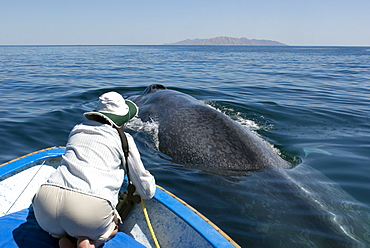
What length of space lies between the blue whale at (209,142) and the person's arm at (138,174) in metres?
2.29

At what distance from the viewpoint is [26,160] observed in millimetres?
4848

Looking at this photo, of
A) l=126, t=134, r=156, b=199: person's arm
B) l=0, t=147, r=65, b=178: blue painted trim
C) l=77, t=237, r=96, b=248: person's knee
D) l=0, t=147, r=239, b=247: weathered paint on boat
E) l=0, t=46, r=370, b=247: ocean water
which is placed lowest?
l=0, t=46, r=370, b=247: ocean water

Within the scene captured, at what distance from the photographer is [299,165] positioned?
20.9 ft

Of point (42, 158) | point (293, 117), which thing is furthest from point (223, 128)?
point (293, 117)

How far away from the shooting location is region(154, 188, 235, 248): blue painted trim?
3318 millimetres

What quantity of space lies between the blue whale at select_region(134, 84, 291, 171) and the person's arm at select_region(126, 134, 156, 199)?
7.50ft

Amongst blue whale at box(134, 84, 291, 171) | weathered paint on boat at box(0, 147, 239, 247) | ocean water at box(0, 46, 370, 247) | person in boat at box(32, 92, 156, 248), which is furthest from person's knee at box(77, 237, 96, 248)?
blue whale at box(134, 84, 291, 171)

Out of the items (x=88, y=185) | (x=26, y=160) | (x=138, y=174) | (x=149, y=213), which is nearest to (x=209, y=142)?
(x=149, y=213)

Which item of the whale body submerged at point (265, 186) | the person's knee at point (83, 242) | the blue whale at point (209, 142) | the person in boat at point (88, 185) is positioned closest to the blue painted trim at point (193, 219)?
the person in boat at point (88, 185)

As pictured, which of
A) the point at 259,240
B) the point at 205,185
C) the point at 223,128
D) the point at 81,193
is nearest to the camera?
the point at 81,193

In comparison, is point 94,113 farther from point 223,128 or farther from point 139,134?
point 139,134

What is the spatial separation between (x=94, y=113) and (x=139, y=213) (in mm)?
1556

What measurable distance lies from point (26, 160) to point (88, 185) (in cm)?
247

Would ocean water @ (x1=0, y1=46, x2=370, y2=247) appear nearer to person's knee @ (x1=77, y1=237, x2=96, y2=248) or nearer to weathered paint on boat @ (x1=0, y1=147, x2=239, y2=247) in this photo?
weathered paint on boat @ (x1=0, y1=147, x2=239, y2=247)
